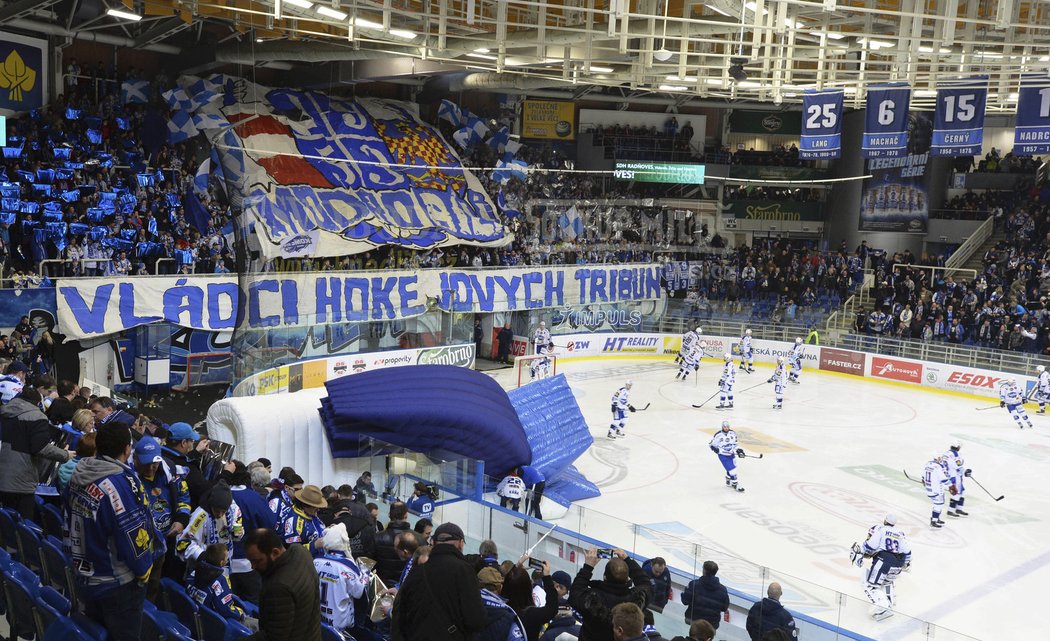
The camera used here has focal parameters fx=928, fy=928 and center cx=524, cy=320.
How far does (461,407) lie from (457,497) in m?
3.23

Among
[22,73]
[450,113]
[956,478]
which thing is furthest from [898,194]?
[22,73]

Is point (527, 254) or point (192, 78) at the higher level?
point (192, 78)

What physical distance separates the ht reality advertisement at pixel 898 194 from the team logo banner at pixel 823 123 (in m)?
16.5

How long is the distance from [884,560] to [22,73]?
22.6 metres

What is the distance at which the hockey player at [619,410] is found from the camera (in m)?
20.2

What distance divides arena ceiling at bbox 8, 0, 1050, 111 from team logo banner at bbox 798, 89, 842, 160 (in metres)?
0.88

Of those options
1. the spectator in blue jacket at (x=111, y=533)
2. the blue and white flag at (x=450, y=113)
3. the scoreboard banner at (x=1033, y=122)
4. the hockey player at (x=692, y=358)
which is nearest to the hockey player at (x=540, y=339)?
the hockey player at (x=692, y=358)

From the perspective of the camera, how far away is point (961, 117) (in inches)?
774

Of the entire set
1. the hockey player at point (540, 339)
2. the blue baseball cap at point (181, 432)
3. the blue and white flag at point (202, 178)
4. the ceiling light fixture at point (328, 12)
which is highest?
the ceiling light fixture at point (328, 12)

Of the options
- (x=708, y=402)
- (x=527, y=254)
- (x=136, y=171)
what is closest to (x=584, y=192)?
(x=527, y=254)

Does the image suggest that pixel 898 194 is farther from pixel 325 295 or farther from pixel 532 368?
pixel 325 295

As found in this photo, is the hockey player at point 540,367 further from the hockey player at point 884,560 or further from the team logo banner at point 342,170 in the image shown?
the hockey player at point 884,560

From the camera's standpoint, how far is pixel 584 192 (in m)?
36.8

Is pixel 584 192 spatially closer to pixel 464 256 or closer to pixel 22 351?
pixel 464 256
